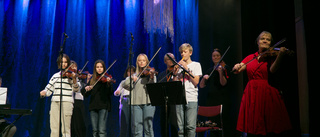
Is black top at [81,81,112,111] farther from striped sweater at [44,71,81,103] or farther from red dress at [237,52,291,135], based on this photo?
red dress at [237,52,291,135]

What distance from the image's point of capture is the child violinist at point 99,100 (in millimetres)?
4297

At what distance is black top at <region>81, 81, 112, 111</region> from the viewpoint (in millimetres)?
4332

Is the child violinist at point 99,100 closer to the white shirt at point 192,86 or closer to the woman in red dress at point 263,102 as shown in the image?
the white shirt at point 192,86

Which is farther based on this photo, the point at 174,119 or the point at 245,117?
the point at 174,119

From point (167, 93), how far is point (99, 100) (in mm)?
1383

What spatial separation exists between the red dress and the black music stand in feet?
2.58

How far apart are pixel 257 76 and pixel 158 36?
287 centimetres

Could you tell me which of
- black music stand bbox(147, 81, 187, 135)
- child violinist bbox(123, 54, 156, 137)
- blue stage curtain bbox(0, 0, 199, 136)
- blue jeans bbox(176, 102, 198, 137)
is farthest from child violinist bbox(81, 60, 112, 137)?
blue jeans bbox(176, 102, 198, 137)

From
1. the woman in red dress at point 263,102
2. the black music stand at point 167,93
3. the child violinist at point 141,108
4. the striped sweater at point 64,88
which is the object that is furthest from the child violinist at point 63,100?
the woman in red dress at point 263,102

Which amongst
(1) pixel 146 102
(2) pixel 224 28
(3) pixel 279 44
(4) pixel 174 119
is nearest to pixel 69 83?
(1) pixel 146 102

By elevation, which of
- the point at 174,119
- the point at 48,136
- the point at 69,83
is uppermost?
the point at 69,83

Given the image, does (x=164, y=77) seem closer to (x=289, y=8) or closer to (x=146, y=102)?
(x=146, y=102)

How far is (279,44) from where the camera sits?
272 centimetres

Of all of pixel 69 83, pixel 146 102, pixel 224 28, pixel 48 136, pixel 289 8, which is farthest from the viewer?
pixel 48 136
